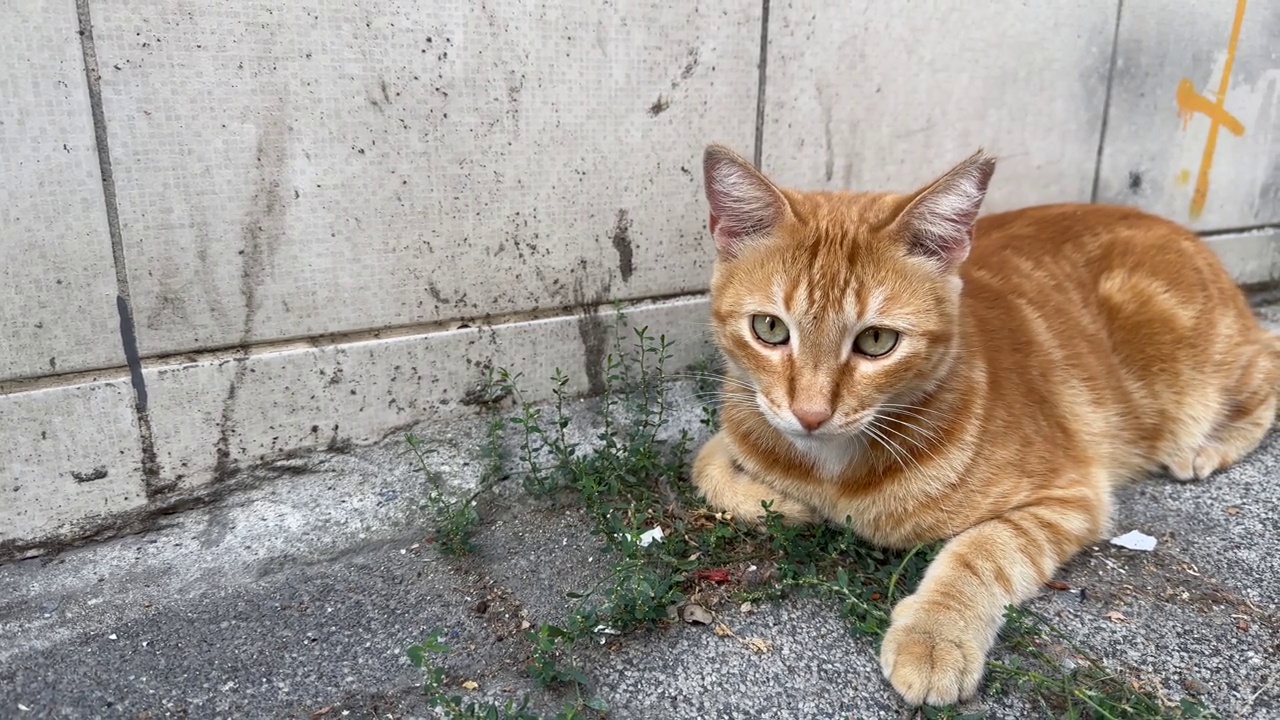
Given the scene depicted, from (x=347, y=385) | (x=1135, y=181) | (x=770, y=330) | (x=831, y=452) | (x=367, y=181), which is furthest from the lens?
(x=1135, y=181)

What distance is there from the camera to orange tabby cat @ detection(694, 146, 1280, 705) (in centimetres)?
207

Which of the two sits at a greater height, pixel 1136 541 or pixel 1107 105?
pixel 1107 105

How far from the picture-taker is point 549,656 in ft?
6.40

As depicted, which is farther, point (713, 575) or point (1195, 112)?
point (1195, 112)

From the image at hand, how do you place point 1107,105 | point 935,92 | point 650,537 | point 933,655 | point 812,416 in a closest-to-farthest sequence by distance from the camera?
point 933,655 < point 812,416 < point 650,537 < point 935,92 < point 1107,105

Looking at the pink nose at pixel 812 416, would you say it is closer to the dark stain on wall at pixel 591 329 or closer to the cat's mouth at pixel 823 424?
the cat's mouth at pixel 823 424

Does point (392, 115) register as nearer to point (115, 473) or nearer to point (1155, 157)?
point (115, 473)

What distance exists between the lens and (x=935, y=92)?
3.50 m

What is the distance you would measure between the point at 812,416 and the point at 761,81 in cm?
165

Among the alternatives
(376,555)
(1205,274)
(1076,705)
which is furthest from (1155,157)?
(376,555)

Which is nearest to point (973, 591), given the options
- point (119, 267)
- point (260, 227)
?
point (260, 227)

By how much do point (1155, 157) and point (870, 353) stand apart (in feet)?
9.76

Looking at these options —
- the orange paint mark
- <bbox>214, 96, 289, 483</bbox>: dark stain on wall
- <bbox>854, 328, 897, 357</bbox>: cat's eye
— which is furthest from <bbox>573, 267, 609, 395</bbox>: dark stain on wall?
the orange paint mark

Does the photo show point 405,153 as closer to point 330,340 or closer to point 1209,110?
point 330,340
